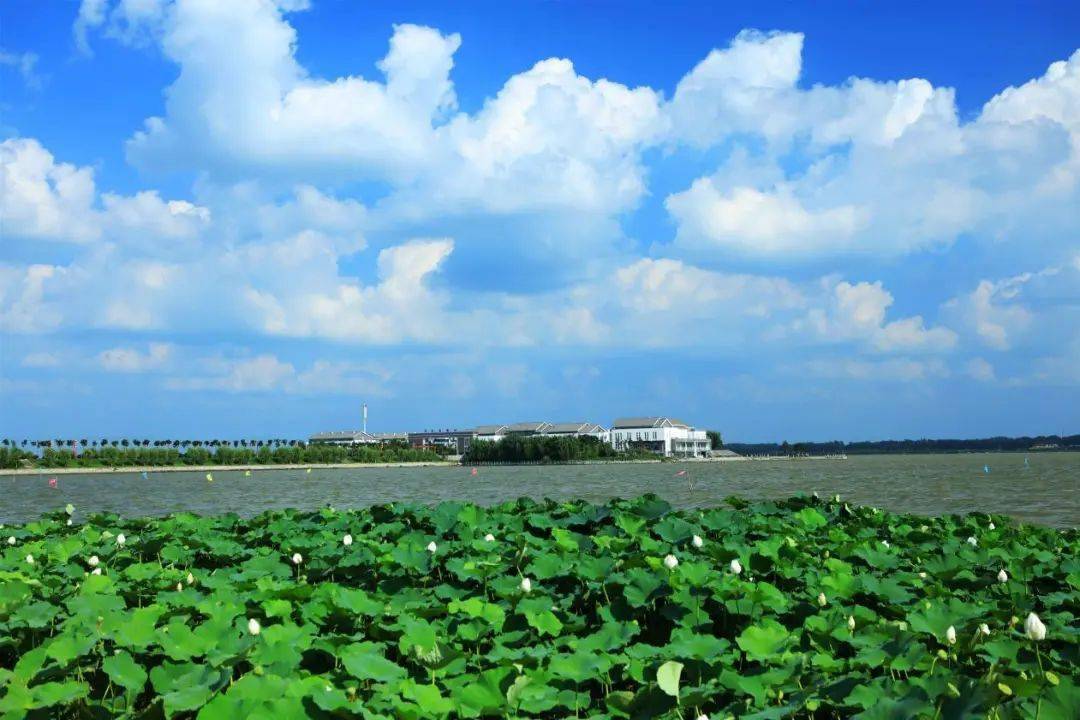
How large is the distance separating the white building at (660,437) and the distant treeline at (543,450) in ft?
57.2

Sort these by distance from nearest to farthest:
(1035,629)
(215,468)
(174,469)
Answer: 1. (1035,629)
2. (174,469)
3. (215,468)

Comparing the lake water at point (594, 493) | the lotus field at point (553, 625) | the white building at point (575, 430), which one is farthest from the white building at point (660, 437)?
the lotus field at point (553, 625)

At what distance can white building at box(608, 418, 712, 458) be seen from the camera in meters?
153

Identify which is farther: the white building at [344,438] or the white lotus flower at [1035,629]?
the white building at [344,438]

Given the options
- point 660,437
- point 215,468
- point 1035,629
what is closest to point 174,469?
point 215,468

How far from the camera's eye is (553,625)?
4676 mm

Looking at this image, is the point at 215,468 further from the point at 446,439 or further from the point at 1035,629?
the point at 1035,629

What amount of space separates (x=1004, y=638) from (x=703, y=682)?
1728 millimetres

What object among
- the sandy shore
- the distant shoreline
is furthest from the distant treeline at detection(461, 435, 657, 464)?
the sandy shore

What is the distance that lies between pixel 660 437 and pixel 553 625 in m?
150

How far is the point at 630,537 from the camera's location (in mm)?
7691

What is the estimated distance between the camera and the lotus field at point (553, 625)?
349cm

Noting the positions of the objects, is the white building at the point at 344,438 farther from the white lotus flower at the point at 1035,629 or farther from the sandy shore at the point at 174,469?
the white lotus flower at the point at 1035,629

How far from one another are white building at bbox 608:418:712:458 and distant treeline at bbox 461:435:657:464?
57.2 feet
